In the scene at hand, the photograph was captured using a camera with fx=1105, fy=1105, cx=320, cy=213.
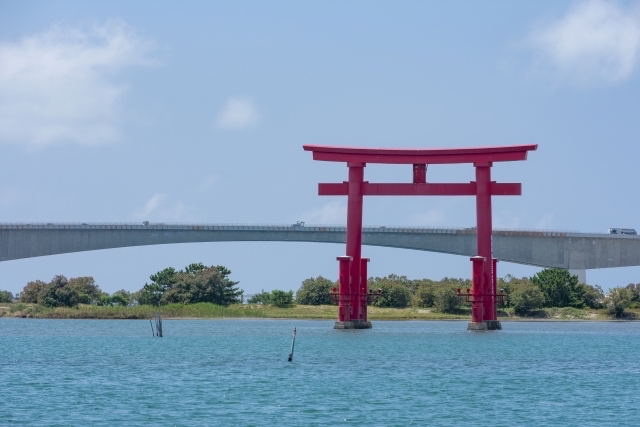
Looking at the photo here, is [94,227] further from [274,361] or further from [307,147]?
[274,361]

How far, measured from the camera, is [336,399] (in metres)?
32.1

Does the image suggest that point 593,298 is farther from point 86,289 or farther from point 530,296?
point 86,289

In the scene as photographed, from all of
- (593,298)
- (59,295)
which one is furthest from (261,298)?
(593,298)

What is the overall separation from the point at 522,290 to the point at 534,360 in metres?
48.0

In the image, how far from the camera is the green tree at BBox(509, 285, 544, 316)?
92.2m

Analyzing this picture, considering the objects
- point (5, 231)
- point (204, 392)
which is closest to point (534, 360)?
point (204, 392)

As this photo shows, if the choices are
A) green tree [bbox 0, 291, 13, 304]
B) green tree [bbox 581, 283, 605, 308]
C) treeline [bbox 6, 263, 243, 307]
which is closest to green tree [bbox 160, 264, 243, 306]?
treeline [bbox 6, 263, 243, 307]

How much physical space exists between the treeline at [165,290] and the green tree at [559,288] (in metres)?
26.8

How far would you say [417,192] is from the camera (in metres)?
61.0

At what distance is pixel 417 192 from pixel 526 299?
1356 inches

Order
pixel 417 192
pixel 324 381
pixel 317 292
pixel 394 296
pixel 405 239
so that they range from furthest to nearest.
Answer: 1. pixel 317 292
2. pixel 394 296
3. pixel 405 239
4. pixel 417 192
5. pixel 324 381

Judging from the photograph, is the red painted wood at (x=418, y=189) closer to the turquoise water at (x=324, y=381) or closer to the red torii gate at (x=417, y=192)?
the red torii gate at (x=417, y=192)

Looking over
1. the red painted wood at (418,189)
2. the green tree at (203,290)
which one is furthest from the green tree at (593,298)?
the red painted wood at (418,189)

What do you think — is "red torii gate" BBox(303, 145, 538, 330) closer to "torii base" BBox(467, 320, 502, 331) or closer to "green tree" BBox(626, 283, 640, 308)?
"torii base" BBox(467, 320, 502, 331)
